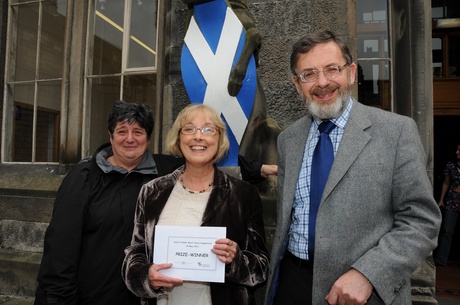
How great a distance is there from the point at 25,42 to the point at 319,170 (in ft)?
14.4

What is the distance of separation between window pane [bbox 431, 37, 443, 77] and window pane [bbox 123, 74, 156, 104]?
4.17m

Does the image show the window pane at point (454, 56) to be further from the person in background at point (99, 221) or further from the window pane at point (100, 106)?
the person in background at point (99, 221)

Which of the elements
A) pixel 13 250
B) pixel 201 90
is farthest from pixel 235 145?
pixel 13 250

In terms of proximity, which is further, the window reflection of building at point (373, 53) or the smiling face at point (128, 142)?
the window reflection of building at point (373, 53)

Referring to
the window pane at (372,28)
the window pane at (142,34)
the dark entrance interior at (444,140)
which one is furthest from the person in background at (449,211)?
the window pane at (142,34)

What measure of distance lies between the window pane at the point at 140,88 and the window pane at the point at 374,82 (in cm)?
204

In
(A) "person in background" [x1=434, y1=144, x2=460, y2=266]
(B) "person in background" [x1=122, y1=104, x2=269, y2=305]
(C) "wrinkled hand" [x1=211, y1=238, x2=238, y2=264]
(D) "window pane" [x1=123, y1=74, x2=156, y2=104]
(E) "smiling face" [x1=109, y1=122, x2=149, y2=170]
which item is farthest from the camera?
(A) "person in background" [x1=434, y1=144, x2=460, y2=266]

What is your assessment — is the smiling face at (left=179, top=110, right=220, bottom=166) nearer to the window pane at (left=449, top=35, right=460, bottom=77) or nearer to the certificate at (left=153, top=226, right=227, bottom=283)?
the certificate at (left=153, top=226, right=227, bottom=283)

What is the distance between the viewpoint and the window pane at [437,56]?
5.56 meters

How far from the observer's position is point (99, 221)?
5.58 ft

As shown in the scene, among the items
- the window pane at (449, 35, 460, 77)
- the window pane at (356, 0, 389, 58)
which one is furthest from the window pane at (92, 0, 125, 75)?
the window pane at (449, 35, 460, 77)

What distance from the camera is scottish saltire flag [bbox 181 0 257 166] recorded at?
7.23 feet

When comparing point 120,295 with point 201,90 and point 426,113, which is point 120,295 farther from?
point 426,113

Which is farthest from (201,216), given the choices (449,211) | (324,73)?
(449,211)
